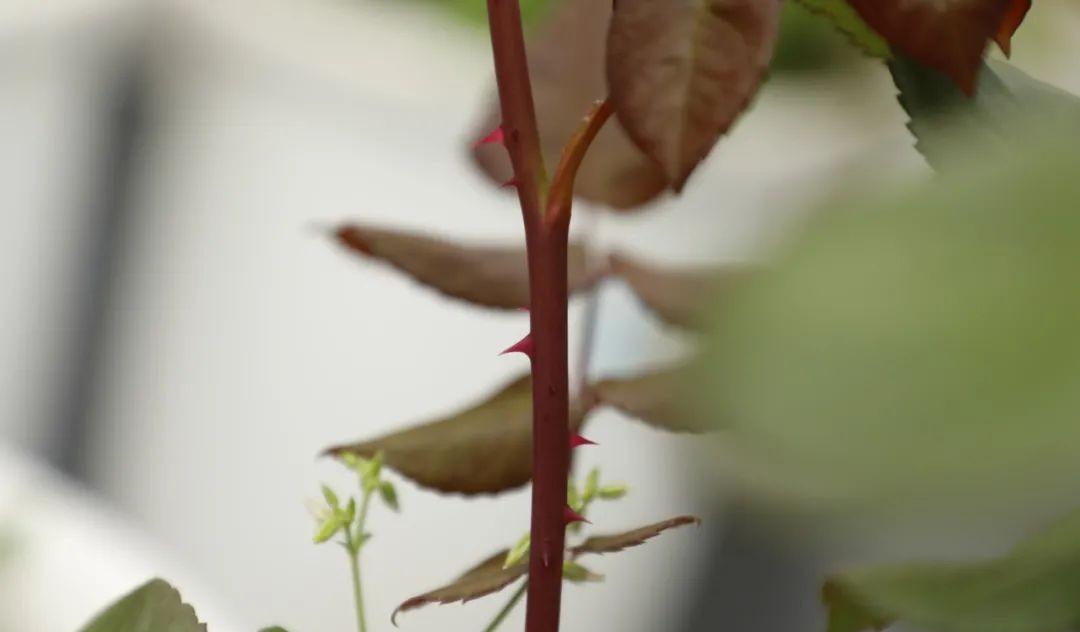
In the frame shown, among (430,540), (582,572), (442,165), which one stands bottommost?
(430,540)

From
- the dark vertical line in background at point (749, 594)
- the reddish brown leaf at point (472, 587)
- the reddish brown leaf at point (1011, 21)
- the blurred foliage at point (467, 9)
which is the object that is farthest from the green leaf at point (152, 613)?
the dark vertical line in background at point (749, 594)

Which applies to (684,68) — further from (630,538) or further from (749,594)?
(749,594)

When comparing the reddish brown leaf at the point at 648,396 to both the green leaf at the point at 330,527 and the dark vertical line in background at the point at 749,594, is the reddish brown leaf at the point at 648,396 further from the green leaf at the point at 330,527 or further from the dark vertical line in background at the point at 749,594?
the dark vertical line in background at the point at 749,594

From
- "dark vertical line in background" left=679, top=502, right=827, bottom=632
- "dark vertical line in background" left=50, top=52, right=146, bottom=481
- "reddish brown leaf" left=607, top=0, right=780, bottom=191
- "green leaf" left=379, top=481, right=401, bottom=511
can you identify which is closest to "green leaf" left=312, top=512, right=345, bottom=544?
"green leaf" left=379, top=481, right=401, bottom=511

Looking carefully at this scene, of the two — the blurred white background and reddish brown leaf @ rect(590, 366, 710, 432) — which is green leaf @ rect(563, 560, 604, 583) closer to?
reddish brown leaf @ rect(590, 366, 710, 432)

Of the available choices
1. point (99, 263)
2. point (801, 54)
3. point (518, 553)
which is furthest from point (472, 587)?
point (99, 263)

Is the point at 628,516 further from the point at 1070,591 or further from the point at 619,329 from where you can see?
the point at 1070,591

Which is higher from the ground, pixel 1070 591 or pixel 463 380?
pixel 1070 591

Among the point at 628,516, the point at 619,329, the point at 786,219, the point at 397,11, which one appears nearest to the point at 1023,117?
the point at 786,219
